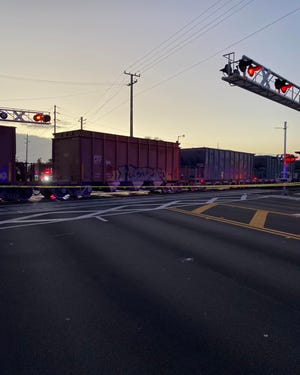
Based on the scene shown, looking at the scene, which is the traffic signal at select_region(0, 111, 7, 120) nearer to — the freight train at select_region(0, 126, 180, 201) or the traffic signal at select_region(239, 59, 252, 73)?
the freight train at select_region(0, 126, 180, 201)

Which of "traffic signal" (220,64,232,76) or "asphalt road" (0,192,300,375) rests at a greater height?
→ "traffic signal" (220,64,232,76)

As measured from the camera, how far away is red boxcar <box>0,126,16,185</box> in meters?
16.9

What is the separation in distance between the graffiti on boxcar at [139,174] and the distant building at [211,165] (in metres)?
4.11

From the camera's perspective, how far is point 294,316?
3.87m

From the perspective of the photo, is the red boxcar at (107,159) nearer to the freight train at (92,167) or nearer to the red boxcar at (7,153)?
the freight train at (92,167)

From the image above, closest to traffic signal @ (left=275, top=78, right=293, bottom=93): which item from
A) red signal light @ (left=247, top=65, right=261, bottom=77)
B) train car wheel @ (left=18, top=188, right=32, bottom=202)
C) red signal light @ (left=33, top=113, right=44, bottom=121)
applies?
red signal light @ (left=247, top=65, right=261, bottom=77)

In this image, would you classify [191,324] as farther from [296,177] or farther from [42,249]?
[296,177]

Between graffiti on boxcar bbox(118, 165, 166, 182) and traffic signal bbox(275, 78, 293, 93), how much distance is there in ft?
36.5

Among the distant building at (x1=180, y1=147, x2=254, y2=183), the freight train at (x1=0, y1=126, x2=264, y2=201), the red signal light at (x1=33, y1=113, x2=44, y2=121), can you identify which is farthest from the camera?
the distant building at (x1=180, y1=147, x2=254, y2=183)

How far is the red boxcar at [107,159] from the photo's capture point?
20109 millimetres

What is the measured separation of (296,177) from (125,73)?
29.0m

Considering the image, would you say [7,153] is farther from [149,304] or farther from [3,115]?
[149,304]

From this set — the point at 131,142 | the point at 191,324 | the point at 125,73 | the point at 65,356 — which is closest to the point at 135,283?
the point at 191,324

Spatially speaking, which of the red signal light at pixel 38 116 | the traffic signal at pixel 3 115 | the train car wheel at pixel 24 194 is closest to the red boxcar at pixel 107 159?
the train car wheel at pixel 24 194
